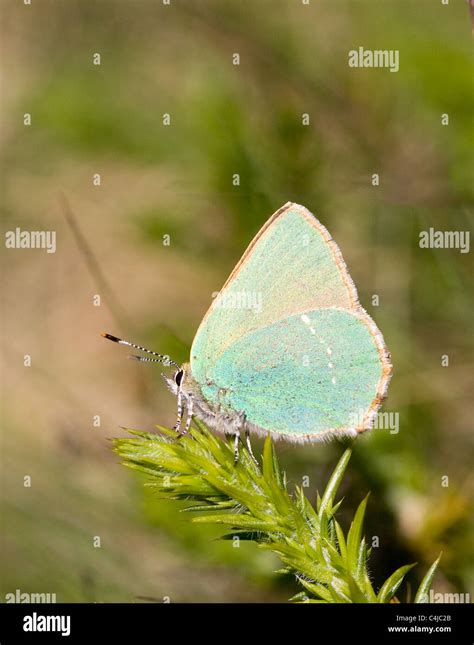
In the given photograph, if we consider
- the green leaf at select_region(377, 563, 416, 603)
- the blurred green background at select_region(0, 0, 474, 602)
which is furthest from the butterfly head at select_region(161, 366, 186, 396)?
the green leaf at select_region(377, 563, 416, 603)

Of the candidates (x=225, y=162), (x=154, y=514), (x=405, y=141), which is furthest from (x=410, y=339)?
(x=154, y=514)

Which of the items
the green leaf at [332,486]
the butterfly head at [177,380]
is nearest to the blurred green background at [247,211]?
the butterfly head at [177,380]

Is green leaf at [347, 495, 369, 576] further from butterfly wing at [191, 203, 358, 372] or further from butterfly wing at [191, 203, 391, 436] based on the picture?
butterfly wing at [191, 203, 358, 372]

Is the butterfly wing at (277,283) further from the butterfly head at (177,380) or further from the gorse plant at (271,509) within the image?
the gorse plant at (271,509)

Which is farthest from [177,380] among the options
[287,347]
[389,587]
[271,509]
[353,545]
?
[389,587]

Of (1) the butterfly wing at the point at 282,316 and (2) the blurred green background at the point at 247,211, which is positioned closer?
(1) the butterfly wing at the point at 282,316

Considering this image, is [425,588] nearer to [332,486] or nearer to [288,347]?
[332,486]

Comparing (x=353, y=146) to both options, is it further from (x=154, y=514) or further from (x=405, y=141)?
(x=154, y=514)
